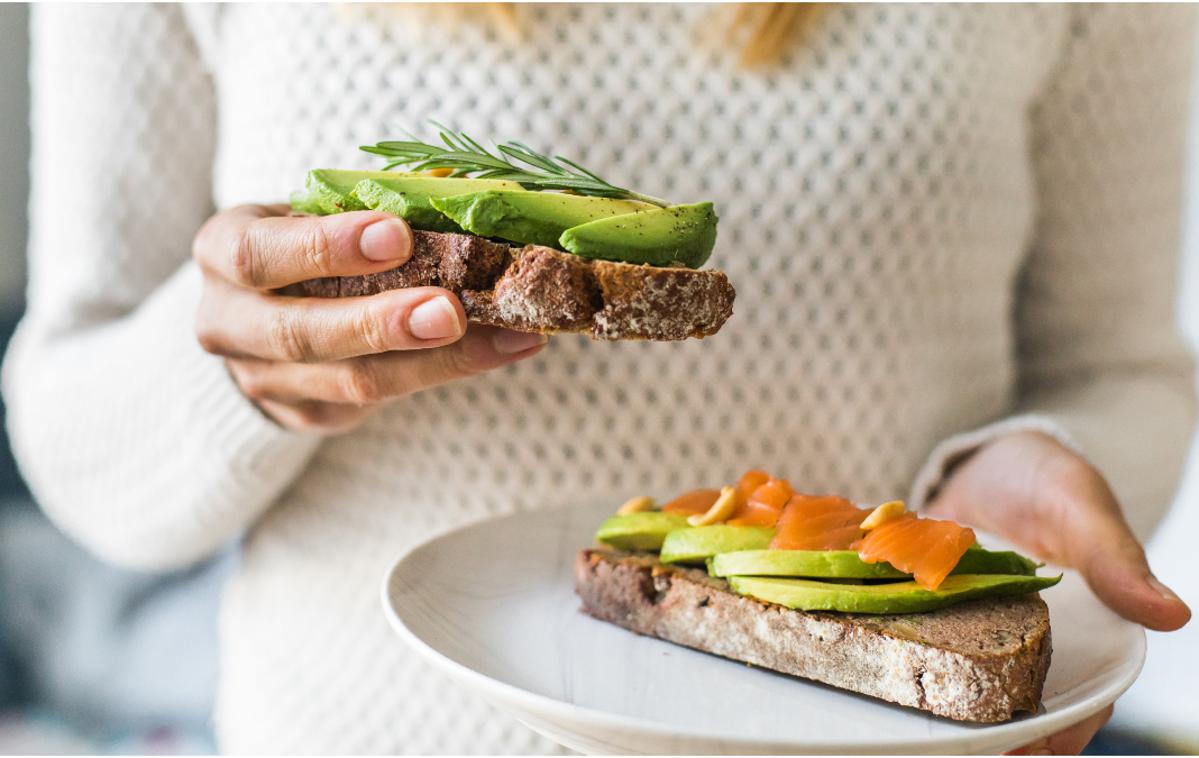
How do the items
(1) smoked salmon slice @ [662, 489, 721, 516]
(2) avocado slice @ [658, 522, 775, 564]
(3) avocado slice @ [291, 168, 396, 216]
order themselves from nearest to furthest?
(3) avocado slice @ [291, 168, 396, 216]
(2) avocado slice @ [658, 522, 775, 564]
(1) smoked salmon slice @ [662, 489, 721, 516]

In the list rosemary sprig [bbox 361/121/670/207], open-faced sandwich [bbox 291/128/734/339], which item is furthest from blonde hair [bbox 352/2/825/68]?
open-faced sandwich [bbox 291/128/734/339]

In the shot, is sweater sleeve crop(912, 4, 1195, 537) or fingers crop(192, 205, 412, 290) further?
sweater sleeve crop(912, 4, 1195, 537)

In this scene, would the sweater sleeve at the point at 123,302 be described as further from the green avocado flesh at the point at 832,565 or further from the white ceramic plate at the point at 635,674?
the green avocado flesh at the point at 832,565

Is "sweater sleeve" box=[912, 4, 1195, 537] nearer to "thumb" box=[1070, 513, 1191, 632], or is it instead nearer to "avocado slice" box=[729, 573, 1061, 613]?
"thumb" box=[1070, 513, 1191, 632]

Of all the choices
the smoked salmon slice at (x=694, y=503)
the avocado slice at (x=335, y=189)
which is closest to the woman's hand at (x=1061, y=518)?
the smoked salmon slice at (x=694, y=503)

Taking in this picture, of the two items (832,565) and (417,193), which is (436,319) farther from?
(832,565)

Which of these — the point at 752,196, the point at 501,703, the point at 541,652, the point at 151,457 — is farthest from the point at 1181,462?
the point at 151,457
